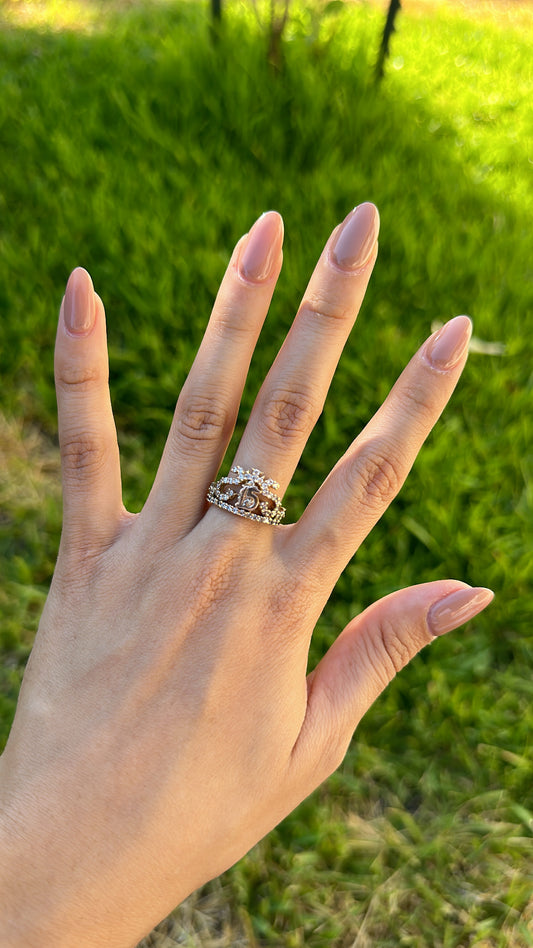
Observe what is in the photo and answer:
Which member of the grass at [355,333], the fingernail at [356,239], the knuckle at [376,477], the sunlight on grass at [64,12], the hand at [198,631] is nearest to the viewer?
the hand at [198,631]

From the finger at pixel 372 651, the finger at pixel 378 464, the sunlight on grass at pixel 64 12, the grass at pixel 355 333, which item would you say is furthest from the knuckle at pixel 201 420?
the sunlight on grass at pixel 64 12

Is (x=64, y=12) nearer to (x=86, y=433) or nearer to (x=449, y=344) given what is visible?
(x=86, y=433)

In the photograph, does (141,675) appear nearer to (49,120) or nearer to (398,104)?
(49,120)

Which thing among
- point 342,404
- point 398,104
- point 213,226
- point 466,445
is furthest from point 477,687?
point 398,104

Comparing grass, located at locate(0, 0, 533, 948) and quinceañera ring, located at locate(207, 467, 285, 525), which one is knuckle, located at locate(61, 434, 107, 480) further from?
grass, located at locate(0, 0, 533, 948)

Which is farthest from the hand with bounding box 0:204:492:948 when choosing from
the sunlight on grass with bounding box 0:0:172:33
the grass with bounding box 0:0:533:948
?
the sunlight on grass with bounding box 0:0:172:33

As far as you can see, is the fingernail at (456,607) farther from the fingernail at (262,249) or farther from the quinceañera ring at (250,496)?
the fingernail at (262,249)

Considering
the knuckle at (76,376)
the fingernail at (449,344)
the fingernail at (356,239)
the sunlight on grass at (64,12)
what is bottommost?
the knuckle at (76,376)

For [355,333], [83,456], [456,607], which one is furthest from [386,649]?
[355,333]
